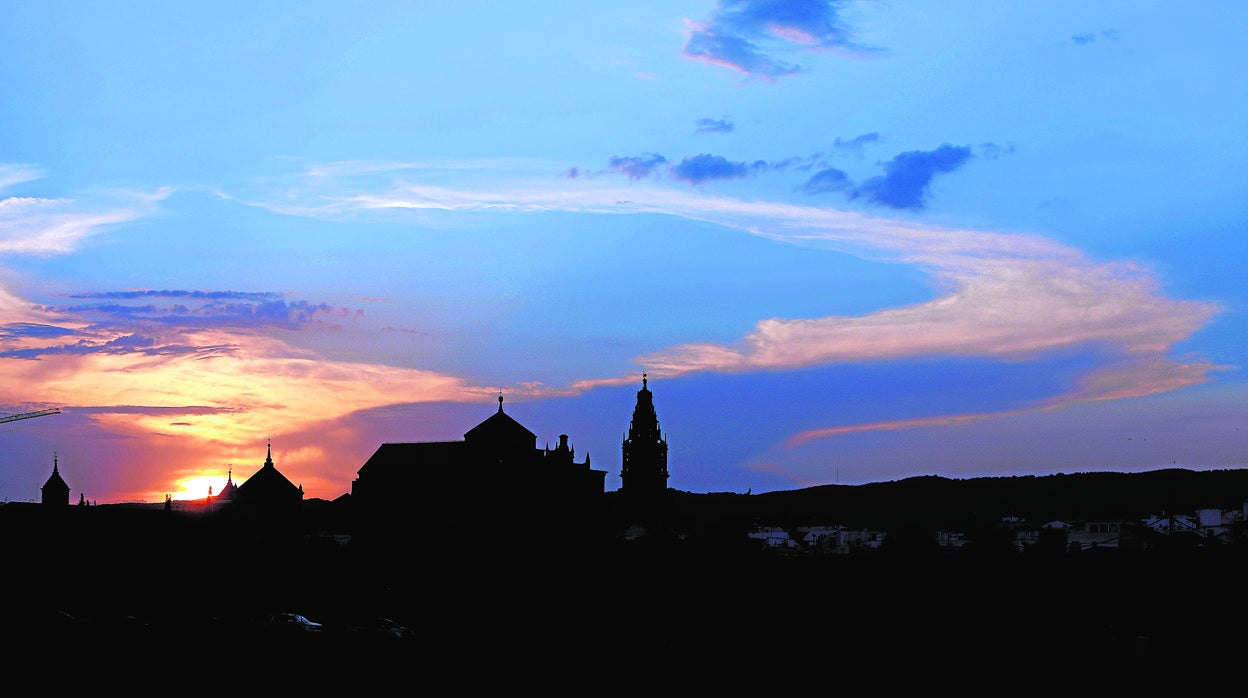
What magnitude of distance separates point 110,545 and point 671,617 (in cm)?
5810

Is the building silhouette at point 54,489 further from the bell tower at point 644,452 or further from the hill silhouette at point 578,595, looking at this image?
the bell tower at point 644,452

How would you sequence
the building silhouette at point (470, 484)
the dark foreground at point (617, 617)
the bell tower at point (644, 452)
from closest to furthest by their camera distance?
1. the dark foreground at point (617, 617)
2. the building silhouette at point (470, 484)
3. the bell tower at point (644, 452)

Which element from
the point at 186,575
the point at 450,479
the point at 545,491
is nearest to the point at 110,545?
the point at 186,575

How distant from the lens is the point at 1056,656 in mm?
51625

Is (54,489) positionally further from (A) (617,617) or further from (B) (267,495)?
(A) (617,617)

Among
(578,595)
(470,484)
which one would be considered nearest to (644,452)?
(470,484)

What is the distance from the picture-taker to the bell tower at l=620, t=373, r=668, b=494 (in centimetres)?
14050

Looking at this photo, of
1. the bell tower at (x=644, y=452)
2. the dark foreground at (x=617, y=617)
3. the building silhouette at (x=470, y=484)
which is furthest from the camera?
the bell tower at (x=644, y=452)

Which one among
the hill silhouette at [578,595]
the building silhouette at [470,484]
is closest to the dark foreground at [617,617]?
the hill silhouette at [578,595]

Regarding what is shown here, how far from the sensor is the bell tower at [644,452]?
461 feet

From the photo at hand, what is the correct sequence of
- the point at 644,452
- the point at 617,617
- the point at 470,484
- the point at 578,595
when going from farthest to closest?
the point at 644,452
the point at 470,484
the point at 578,595
the point at 617,617

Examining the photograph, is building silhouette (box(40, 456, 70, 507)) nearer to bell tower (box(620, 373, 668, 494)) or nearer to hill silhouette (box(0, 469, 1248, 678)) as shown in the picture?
hill silhouette (box(0, 469, 1248, 678))

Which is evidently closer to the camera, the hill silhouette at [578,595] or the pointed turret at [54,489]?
the hill silhouette at [578,595]

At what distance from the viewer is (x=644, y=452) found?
5527 inches
